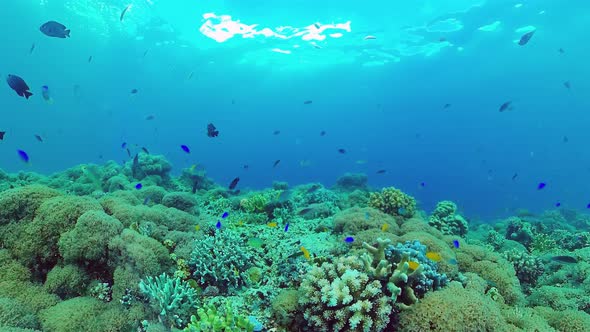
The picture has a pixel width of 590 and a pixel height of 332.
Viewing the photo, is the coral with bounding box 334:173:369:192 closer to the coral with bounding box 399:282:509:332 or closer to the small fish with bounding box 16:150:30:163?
the small fish with bounding box 16:150:30:163

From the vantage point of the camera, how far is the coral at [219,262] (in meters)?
5.69

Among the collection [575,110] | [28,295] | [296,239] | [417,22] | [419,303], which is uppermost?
[575,110]

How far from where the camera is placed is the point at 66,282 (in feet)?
18.4

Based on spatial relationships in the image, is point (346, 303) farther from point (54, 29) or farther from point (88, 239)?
point (54, 29)

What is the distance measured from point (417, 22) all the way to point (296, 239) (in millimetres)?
29352

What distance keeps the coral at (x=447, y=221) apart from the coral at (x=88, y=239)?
967 centimetres

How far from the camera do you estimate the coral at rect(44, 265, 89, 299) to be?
5586 mm

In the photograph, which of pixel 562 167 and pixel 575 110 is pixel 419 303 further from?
pixel 562 167

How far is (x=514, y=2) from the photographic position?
2634 cm

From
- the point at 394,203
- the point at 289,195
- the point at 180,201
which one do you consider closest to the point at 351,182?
the point at 394,203

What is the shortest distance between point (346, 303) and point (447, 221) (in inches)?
322

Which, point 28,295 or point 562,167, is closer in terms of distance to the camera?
point 28,295

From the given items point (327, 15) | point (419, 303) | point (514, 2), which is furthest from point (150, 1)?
point (419, 303)

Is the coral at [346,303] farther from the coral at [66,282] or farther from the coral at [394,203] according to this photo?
the coral at [394,203]
